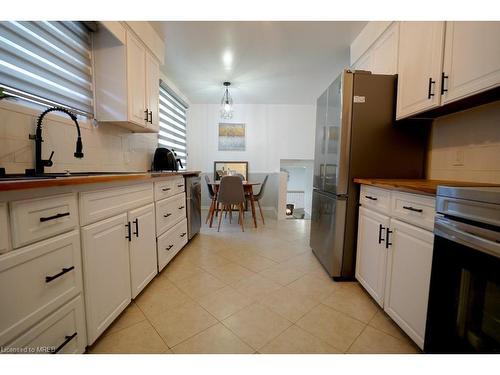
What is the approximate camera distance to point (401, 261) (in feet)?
3.92

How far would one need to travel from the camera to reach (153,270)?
1675 millimetres

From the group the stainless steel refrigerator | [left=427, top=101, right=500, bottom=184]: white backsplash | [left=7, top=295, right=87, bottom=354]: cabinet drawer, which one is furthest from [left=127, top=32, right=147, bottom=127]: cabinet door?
[left=427, top=101, right=500, bottom=184]: white backsplash

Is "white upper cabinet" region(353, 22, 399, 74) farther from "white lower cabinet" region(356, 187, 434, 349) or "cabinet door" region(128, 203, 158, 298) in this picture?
"cabinet door" region(128, 203, 158, 298)

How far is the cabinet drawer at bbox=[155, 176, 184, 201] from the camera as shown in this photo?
1.77 meters

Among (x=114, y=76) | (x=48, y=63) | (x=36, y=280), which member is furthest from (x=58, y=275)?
(x=114, y=76)

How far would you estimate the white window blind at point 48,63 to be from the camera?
114 centimetres

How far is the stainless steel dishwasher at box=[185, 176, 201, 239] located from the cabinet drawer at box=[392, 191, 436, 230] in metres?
2.05

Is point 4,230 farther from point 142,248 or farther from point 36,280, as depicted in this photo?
point 142,248

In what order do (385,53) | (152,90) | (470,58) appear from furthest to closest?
(152,90) → (385,53) → (470,58)

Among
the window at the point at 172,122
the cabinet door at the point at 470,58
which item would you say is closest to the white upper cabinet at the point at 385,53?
the cabinet door at the point at 470,58

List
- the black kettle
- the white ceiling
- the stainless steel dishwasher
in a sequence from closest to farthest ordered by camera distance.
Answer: the white ceiling → the stainless steel dishwasher → the black kettle

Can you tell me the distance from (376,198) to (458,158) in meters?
0.60
